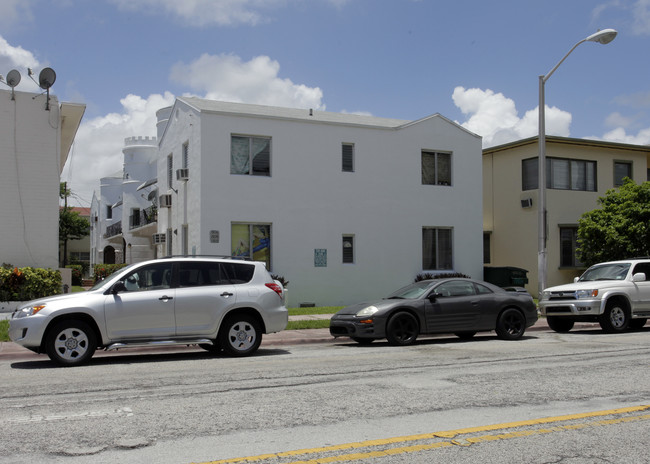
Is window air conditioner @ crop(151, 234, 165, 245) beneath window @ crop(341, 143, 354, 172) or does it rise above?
beneath

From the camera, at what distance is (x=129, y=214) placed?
39844 millimetres

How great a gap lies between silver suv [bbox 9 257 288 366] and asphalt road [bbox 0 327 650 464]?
0.42m

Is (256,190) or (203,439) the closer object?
(203,439)

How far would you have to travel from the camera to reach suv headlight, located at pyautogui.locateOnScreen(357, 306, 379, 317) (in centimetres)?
1262

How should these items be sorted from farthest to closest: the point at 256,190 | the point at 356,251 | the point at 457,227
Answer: the point at 457,227, the point at 356,251, the point at 256,190

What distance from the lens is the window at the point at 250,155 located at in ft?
69.3

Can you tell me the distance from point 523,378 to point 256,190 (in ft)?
45.6

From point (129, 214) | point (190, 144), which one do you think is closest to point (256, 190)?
point (190, 144)

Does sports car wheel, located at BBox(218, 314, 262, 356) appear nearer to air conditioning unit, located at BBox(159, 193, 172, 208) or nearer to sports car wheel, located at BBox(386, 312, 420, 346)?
sports car wheel, located at BBox(386, 312, 420, 346)

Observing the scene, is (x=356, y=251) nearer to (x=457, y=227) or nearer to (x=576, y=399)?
(x=457, y=227)

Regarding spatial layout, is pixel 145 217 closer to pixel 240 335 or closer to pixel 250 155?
pixel 250 155

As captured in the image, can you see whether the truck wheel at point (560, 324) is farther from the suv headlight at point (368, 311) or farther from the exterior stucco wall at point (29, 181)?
the exterior stucco wall at point (29, 181)

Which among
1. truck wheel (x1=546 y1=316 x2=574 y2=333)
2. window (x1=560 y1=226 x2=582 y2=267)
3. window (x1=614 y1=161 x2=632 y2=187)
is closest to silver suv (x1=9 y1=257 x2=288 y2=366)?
truck wheel (x1=546 y1=316 x2=574 y2=333)

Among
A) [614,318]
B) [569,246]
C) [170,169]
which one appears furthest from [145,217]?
[614,318]
